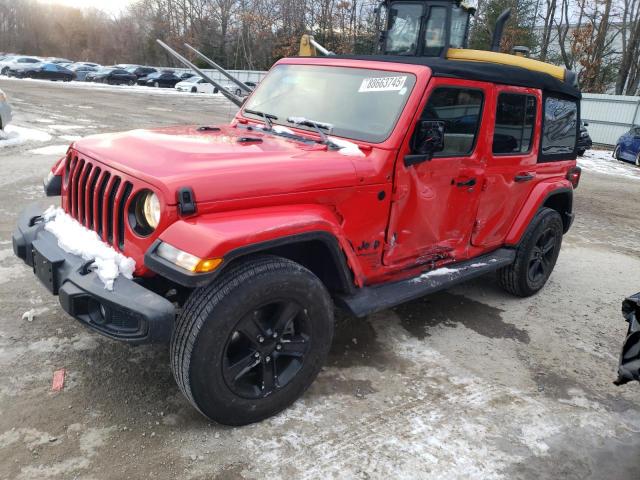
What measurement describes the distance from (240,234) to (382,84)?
5.43ft

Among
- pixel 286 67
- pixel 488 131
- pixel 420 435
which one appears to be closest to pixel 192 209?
pixel 420 435

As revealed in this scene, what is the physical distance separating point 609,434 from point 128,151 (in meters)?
3.22

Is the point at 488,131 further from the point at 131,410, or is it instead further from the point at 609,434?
the point at 131,410

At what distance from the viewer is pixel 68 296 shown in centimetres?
255

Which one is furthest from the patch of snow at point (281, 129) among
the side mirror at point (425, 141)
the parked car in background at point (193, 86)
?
the parked car in background at point (193, 86)

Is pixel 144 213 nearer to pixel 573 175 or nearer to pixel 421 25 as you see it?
pixel 573 175

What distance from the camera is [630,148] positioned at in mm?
15102

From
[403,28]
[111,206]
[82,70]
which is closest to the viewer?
[111,206]

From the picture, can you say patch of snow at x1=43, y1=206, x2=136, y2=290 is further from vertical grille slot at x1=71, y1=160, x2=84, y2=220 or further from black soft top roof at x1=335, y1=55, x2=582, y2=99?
black soft top roof at x1=335, y1=55, x2=582, y2=99

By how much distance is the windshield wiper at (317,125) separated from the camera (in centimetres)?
332

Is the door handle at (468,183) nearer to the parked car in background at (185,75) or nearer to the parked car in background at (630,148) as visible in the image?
the parked car in background at (630,148)

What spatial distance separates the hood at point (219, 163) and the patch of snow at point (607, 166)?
12574 millimetres

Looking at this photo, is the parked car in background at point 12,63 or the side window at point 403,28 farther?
the parked car in background at point 12,63

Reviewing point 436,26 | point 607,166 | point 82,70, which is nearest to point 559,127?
point 436,26
